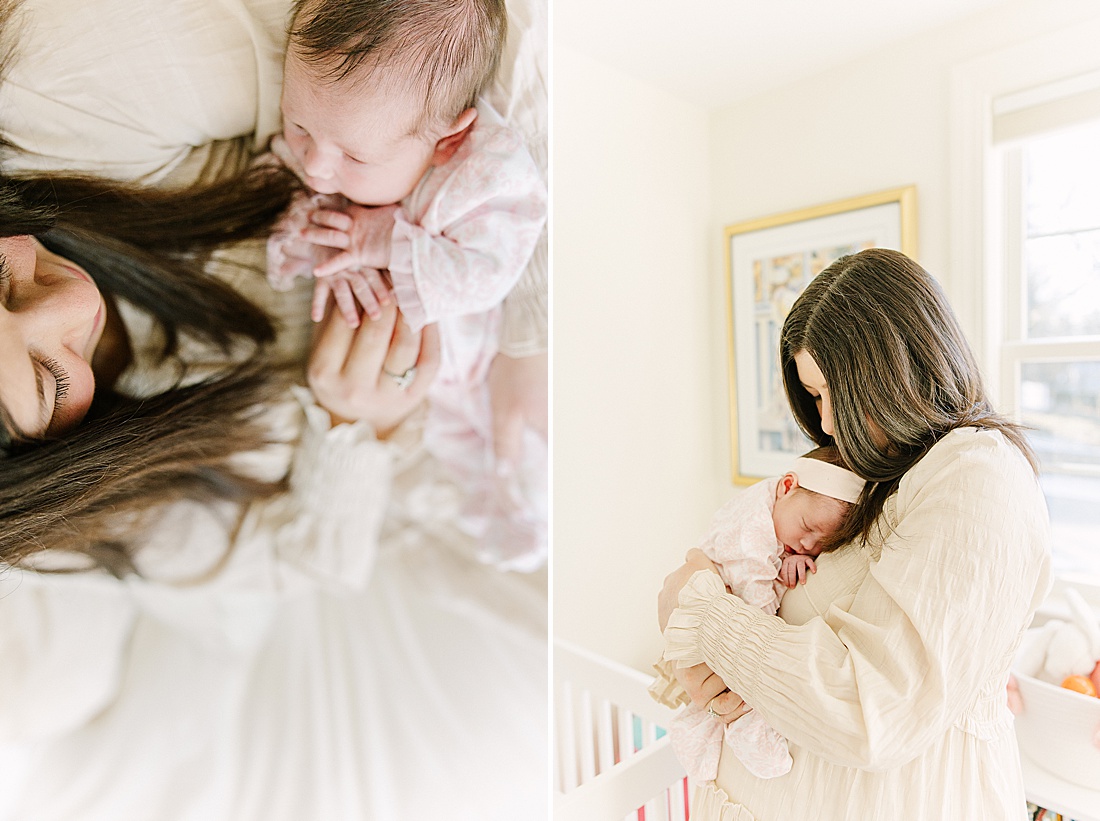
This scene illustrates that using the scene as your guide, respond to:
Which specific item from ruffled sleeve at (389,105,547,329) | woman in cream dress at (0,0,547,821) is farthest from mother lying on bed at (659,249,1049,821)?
A: ruffled sleeve at (389,105,547,329)

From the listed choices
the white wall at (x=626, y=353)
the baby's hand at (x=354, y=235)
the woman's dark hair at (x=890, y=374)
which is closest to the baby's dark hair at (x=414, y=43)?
the baby's hand at (x=354, y=235)

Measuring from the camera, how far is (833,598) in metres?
0.92

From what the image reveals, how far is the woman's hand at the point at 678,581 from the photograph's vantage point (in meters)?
1.01

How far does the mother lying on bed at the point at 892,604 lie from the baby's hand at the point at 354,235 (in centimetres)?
60

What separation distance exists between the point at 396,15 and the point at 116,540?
0.65 meters

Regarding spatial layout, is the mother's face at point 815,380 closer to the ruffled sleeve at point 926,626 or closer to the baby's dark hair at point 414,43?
the ruffled sleeve at point 926,626

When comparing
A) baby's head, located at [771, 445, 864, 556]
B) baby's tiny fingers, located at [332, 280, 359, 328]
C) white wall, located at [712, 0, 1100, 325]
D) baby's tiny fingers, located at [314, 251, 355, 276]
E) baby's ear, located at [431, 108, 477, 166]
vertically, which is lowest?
baby's head, located at [771, 445, 864, 556]

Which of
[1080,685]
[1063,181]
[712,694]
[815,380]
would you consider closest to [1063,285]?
[1063,181]

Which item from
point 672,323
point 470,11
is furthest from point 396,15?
point 672,323

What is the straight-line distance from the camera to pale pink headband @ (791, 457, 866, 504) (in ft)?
3.10

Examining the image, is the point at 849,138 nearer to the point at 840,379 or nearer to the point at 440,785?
the point at 840,379

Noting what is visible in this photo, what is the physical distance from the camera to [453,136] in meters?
0.87

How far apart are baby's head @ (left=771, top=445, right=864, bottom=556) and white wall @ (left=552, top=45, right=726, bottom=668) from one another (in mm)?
916

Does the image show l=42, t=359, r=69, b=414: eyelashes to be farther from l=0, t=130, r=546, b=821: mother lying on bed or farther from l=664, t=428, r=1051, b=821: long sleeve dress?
l=664, t=428, r=1051, b=821: long sleeve dress
